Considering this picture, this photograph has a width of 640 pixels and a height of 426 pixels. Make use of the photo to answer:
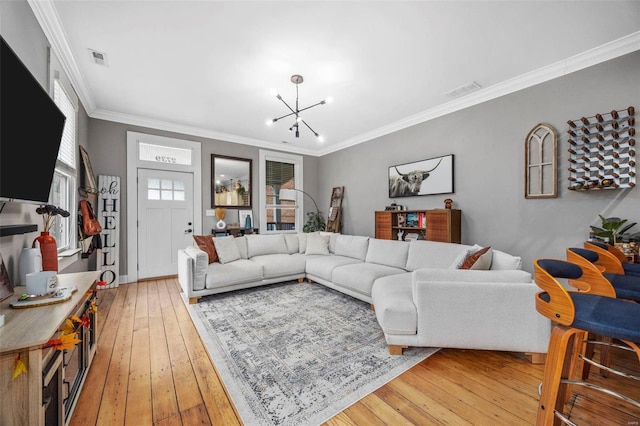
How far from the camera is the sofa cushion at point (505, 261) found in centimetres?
231

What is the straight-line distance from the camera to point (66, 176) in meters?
3.11

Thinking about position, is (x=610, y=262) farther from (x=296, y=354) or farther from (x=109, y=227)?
(x=109, y=227)

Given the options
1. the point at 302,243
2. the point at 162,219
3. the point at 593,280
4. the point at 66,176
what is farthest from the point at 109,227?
the point at 593,280

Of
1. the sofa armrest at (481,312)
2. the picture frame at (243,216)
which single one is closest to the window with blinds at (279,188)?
the picture frame at (243,216)

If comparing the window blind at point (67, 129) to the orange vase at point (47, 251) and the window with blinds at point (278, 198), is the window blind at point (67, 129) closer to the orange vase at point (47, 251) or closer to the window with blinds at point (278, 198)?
the orange vase at point (47, 251)

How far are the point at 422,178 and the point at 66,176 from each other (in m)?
4.82

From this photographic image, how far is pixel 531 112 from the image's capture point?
3.20 metres

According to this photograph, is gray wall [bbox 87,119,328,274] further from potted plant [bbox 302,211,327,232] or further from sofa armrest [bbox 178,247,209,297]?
sofa armrest [bbox 178,247,209,297]

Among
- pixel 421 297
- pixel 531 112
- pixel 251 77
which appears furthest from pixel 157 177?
pixel 531 112

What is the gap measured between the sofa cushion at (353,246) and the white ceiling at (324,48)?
2.11 m

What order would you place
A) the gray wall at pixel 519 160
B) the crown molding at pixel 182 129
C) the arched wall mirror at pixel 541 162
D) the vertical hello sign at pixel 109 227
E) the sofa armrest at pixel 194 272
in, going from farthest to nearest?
the crown molding at pixel 182 129, the vertical hello sign at pixel 109 227, the sofa armrest at pixel 194 272, the arched wall mirror at pixel 541 162, the gray wall at pixel 519 160

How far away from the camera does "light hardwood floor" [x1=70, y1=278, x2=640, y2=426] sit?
151cm

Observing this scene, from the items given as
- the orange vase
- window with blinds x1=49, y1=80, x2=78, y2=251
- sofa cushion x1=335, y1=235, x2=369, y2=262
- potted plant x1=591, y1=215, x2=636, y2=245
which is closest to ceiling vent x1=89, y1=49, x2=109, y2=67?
window with blinds x1=49, y1=80, x2=78, y2=251

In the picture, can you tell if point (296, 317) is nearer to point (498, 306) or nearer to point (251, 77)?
point (498, 306)
